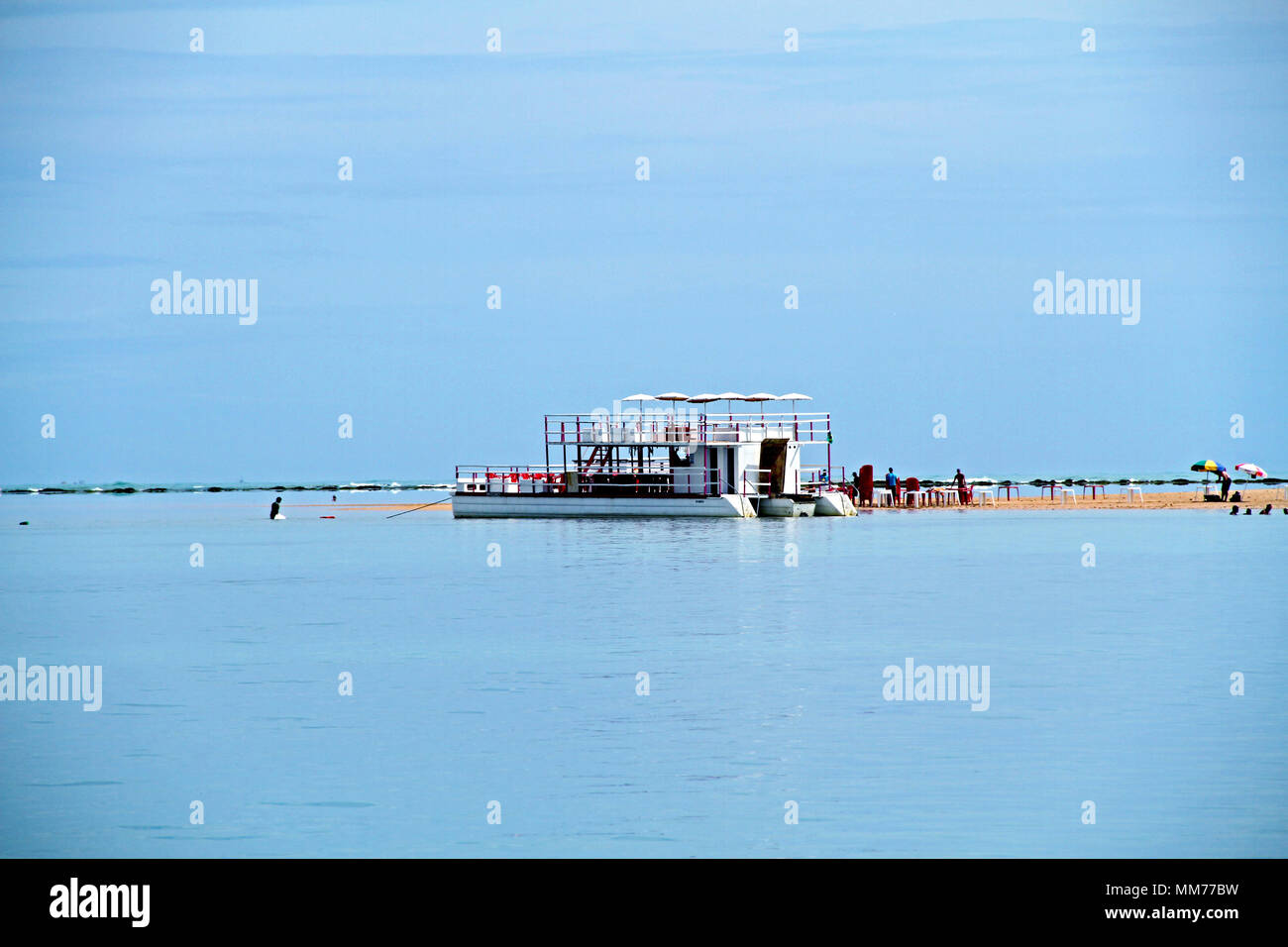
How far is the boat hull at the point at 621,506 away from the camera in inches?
2625

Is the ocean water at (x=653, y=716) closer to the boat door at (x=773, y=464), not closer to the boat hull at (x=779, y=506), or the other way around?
the boat hull at (x=779, y=506)

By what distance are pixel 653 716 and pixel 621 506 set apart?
47.7 m

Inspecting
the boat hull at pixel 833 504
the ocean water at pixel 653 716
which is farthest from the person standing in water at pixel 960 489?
the ocean water at pixel 653 716

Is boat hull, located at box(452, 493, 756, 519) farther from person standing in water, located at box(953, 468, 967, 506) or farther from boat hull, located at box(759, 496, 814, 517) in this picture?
person standing in water, located at box(953, 468, 967, 506)

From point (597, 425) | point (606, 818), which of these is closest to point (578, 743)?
point (606, 818)

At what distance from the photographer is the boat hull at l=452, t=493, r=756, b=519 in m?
66.7

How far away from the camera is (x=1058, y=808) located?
14.3 meters

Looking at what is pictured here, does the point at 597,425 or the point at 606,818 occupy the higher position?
the point at 597,425

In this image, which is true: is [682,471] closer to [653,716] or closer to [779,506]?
[779,506]

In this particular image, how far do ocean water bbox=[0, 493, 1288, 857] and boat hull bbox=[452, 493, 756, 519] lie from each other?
24.4m

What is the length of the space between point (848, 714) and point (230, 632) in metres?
14.0

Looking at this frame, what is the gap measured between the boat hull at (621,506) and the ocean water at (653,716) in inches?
960
